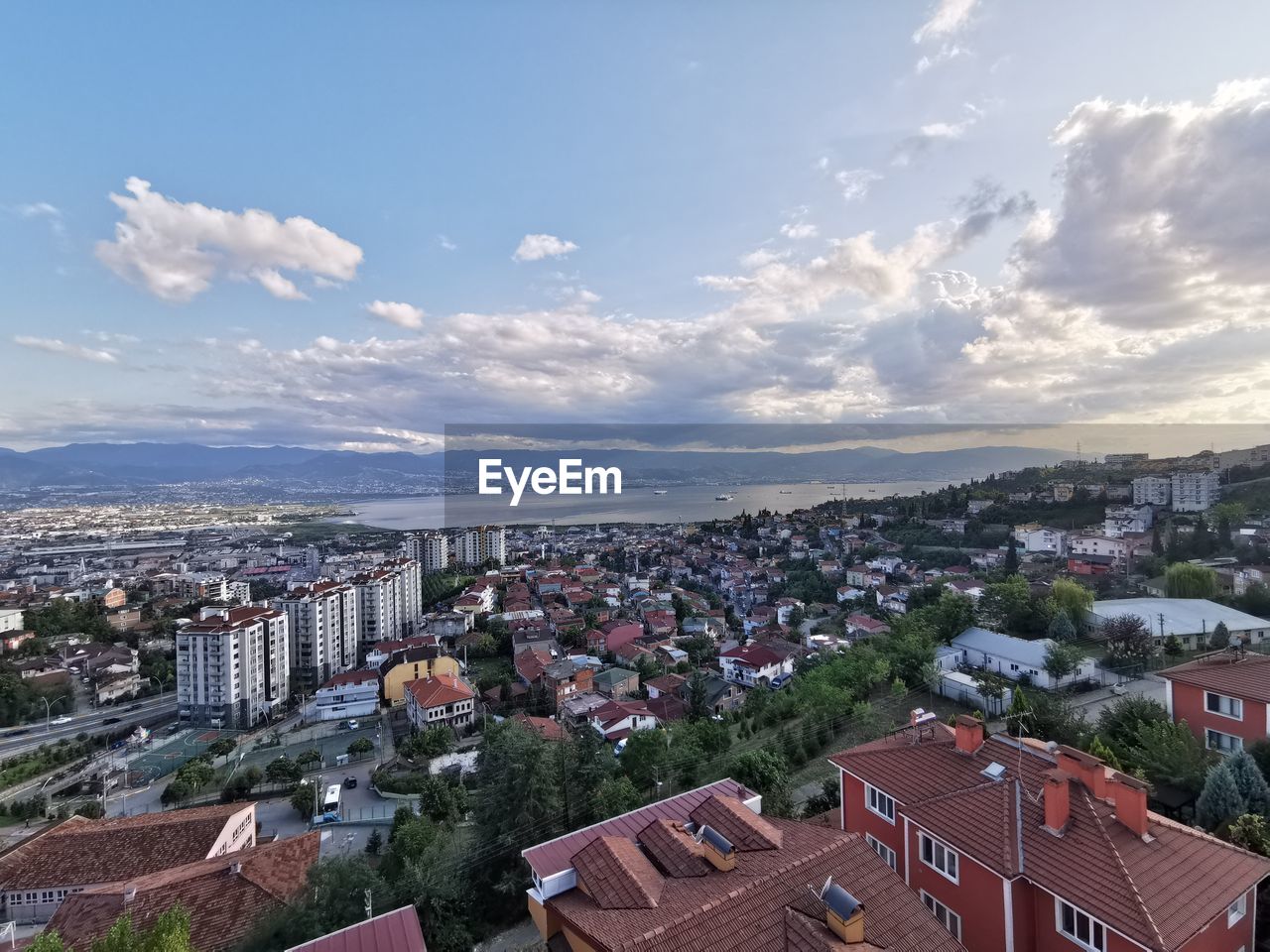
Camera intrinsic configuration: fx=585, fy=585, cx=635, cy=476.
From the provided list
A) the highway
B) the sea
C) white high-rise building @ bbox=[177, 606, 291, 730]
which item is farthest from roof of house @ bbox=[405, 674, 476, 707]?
the sea

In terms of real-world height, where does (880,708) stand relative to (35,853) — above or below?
above

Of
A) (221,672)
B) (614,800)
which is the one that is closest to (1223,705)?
(614,800)

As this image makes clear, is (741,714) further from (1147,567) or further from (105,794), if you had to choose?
(1147,567)

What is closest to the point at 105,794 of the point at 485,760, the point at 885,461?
the point at 485,760

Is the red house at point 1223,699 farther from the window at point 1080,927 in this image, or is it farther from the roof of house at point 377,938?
the roof of house at point 377,938

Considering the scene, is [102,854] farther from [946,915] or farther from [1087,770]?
[1087,770]

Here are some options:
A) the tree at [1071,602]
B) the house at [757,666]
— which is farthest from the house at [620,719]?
the tree at [1071,602]
